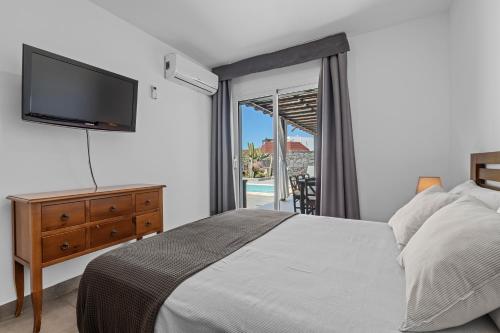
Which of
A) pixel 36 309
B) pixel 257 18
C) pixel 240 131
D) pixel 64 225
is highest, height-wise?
pixel 257 18

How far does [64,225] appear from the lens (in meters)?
1.74

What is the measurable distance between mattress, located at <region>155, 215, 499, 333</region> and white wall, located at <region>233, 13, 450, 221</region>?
1738 millimetres

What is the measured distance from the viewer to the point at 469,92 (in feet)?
6.64

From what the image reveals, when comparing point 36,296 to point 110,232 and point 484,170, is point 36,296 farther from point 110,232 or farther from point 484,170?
point 484,170

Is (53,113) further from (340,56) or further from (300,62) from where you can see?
(340,56)

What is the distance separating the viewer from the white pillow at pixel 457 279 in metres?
0.65

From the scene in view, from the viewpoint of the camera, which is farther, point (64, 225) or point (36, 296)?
point (64, 225)

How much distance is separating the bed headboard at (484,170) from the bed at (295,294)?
34.0 inches

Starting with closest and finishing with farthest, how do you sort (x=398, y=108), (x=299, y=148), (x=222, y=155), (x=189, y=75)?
1. (x=398, y=108)
2. (x=189, y=75)
3. (x=299, y=148)
4. (x=222, y=155)

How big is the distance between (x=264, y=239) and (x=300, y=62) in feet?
8.15

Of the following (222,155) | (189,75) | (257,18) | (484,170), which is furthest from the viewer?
(222,155)

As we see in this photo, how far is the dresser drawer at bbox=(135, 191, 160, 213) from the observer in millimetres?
2254

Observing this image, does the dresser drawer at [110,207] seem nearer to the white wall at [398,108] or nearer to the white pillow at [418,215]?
the white pillow at [418,215]

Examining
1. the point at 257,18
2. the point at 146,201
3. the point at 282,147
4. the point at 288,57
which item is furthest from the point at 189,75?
the point at 146,201
